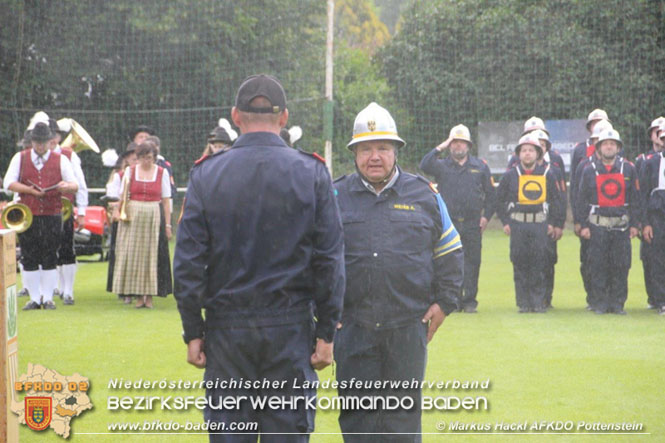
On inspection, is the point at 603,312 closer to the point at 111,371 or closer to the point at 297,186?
the point at 111,371

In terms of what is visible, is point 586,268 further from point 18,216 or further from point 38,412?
point 38,412

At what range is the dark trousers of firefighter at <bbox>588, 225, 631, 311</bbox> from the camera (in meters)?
11.2

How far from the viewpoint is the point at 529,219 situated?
11.4 m

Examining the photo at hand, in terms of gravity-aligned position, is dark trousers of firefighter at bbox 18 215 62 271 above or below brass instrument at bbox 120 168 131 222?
below

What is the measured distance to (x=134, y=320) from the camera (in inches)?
422

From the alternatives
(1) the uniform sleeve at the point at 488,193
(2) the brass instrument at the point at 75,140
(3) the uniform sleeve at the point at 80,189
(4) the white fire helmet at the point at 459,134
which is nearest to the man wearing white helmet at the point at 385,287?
(4) the white fire helmet at the point at 459,134

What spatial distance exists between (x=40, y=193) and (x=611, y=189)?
21.2 feet

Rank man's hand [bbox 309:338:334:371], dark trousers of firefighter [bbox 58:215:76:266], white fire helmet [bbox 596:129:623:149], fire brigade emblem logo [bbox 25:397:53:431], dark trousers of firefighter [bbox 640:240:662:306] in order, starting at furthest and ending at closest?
1. dark trousers of firefighter [bbox 58:215:76:266]
2. dark trousers of firefighter [bbox 640:240:662:306]
3. white fire helmet [bbox 596:129:623:149]
4. fire brigade emblem logo [bbox 25:397:53:431]
5. man's hand [bbox 309:338:334:371]

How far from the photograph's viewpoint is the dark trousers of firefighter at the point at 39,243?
11.3 metres

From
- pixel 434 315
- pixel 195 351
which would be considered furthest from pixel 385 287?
pixel 195 351

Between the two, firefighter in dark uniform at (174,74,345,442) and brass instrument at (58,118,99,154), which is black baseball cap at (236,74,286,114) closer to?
firefighter in dark uniform at (174,74,345,442)

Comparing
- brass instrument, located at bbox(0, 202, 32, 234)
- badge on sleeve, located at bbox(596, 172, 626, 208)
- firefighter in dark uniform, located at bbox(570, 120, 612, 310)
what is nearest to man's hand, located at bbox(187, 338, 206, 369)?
brass instrument, located at bbox(0, 202, 32, 234)

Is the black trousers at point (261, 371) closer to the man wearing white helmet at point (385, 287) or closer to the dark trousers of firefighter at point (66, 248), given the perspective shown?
the man wearing white helmet at point (385, 287)

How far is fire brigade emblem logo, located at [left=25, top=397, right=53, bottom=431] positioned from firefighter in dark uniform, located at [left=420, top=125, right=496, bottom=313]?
22.5 ft
